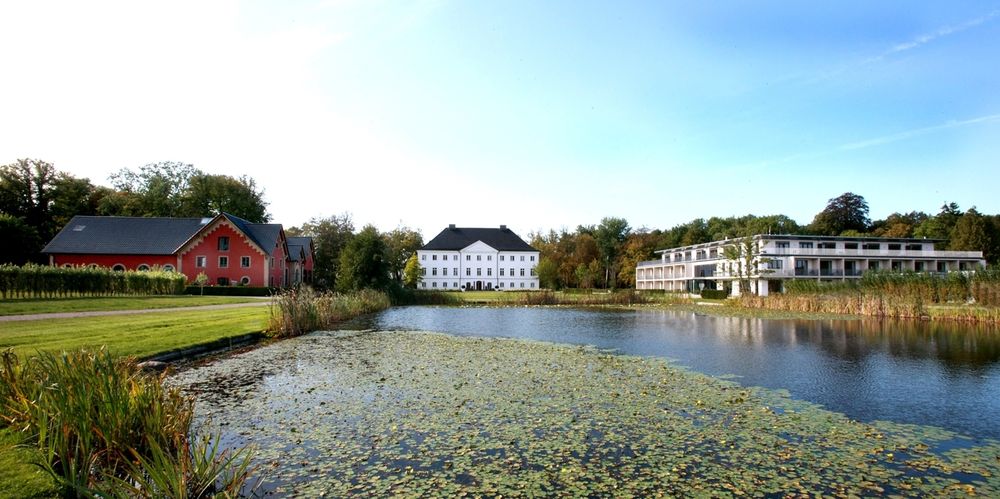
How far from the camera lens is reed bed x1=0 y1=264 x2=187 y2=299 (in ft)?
83.7

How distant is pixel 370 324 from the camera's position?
2561 centimetres

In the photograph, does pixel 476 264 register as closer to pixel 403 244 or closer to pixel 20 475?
pixel 403 244

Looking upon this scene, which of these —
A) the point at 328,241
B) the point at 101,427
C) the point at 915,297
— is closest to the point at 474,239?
the point at 328,241

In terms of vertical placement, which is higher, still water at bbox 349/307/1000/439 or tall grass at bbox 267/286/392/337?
tall grass at bbox 267/286/392/337

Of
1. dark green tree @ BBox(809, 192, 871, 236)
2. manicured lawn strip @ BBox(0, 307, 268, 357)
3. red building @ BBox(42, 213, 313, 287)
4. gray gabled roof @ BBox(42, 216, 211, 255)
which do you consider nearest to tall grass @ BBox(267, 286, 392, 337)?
manicured lawn strip @ BBox(0, 307, 268, 357)

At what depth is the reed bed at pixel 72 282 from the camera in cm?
2550

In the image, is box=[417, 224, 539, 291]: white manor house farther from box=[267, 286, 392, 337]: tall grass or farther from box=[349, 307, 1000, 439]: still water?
box=[349, 307, 1000, 439]: still water

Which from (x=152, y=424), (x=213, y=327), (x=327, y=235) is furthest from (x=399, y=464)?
(x=327, y=235)

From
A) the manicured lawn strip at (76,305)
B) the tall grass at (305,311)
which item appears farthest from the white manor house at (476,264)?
the manicured lawn strip at (76,305)

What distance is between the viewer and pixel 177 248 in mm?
47781

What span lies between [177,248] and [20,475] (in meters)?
48.6

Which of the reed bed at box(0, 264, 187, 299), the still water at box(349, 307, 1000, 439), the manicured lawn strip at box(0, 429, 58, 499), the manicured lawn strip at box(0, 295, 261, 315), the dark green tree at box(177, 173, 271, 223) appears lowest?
the still water at box(349, 307, 1000, 439)

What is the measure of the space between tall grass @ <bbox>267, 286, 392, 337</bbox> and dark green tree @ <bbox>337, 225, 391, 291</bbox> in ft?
21.7

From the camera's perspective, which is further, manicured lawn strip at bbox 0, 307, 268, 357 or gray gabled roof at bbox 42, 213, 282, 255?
gray gabled roof at bbox 42, 213, 282, 255
